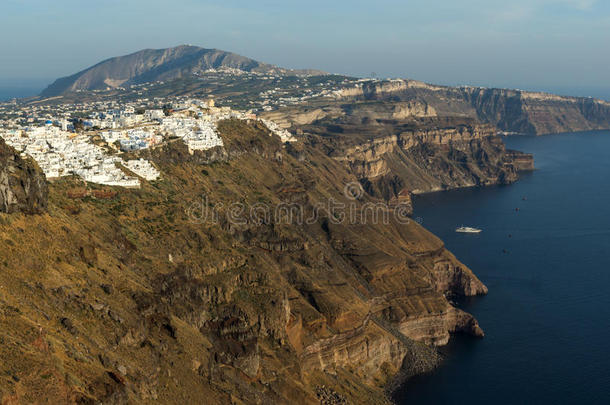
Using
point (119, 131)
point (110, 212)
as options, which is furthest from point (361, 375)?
point (119, 131)

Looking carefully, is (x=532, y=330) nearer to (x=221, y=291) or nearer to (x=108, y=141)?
(x=221, y=291)

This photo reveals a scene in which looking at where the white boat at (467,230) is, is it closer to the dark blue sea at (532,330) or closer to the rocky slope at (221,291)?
the dark blue sea at (532,330)

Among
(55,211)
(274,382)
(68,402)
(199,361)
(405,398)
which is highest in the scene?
(55,211)

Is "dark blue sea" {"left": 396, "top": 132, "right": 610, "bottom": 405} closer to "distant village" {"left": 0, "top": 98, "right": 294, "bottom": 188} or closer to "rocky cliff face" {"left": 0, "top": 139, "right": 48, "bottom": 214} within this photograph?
"distant village" {"left": 0, "top": 98, "right": 294, "bottom": 188}

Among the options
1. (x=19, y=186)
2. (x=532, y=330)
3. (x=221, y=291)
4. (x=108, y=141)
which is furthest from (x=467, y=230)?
(x=19, y=186)

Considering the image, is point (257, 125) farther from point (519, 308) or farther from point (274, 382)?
point (274, 382)

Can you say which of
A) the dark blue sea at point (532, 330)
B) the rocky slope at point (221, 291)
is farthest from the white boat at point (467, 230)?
the rocky slope at point (221, 291)

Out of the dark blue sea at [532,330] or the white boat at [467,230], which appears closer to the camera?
the dark blue sea at [532,330]
